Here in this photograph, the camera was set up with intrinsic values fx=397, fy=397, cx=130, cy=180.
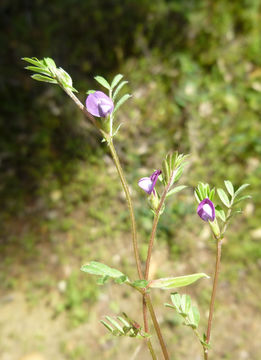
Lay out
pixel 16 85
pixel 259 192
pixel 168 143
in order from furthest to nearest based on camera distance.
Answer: pixel 16 85 < pixel 168 143 < pixel 259 192

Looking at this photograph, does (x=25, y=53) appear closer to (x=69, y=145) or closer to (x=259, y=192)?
(x=69, y=145)

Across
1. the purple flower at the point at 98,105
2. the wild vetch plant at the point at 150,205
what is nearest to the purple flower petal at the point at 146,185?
the wild vetch plant at the point at 150,205

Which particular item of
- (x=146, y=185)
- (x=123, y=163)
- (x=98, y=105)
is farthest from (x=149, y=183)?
(x=123, y=163)

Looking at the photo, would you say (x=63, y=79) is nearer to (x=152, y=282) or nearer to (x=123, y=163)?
(x=152, y=282)

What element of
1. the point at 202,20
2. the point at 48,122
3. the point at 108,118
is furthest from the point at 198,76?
the point at 108,118

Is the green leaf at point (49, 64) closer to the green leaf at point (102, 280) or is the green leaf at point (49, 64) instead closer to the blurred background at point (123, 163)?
the green leaf at point (102, 280)

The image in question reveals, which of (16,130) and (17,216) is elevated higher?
(16,130)

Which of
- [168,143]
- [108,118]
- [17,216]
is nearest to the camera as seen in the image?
[108,118]
